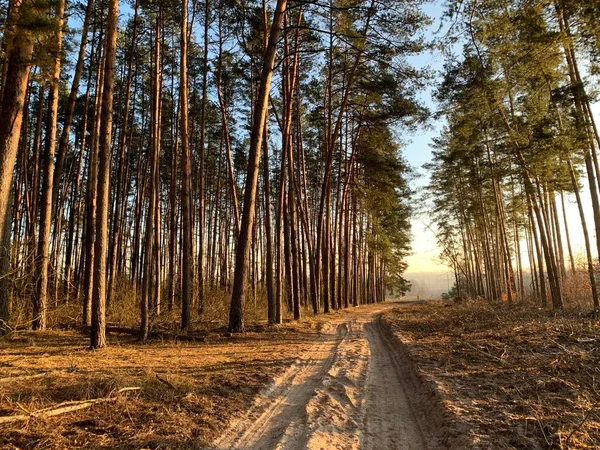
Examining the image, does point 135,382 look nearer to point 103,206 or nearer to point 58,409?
point 58,409

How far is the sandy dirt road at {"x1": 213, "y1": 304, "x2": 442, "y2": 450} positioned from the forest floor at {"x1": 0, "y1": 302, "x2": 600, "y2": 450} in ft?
0.07

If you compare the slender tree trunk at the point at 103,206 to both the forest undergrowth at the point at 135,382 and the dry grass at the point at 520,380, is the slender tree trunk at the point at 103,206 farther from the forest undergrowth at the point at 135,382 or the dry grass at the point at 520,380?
the dry grass at the point at 520,380

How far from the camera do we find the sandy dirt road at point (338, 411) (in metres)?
3.87

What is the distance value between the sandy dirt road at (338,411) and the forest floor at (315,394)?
0.02 metres

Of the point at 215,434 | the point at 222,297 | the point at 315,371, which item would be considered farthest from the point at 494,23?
the point at 222,297

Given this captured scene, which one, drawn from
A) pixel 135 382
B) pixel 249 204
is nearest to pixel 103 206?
pixel 249 204

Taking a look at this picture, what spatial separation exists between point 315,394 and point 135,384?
7.81ft

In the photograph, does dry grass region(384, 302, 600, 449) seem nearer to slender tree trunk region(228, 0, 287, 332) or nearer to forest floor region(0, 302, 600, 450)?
forest floor region(0, 302, 600, 450)

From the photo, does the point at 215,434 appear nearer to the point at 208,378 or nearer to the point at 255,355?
the point at 208,378

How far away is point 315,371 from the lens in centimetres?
668

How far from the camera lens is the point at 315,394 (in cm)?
527

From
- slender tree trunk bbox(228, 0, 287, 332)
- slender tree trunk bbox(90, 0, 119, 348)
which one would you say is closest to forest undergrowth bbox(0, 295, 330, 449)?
slender tree trunk bbox(90, 0, 119, 348)

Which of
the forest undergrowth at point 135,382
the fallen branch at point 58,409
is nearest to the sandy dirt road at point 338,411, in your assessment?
the forest undergrowth at point 135,382

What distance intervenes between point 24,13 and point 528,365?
9.43 metres
